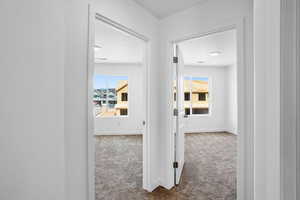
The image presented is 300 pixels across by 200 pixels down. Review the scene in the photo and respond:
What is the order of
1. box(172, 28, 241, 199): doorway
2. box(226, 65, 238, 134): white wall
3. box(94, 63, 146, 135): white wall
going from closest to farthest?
box(172, 28, 241, 199): doorway → box(94, 63, 146, 135): white wall → box(226, 65, 238, 134): white wall

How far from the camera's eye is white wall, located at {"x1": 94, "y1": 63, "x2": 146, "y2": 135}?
553cm

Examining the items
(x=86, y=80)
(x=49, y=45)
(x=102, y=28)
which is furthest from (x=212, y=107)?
(x=49, y=45)

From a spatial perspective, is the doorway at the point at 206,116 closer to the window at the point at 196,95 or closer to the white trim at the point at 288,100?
the window at the point at 196,95

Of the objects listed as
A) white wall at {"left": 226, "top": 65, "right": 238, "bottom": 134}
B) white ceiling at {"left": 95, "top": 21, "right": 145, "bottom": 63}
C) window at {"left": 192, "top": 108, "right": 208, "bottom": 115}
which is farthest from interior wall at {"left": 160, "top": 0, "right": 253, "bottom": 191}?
white wall at {"left": 226, "top": 65, "right": 238, "bottom": 134}

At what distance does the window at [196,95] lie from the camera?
19.5ft

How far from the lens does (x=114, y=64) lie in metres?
5.62

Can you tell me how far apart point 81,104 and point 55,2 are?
75cm

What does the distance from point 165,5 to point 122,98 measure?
166 inches

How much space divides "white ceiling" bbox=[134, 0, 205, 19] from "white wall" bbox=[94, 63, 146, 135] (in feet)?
11.7

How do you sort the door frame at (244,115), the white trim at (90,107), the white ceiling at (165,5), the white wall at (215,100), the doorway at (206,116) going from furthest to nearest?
the white wall at (215,100) < the doorway at (206,116) < the white ceiling at (165,5) < the door frame at (244,115) < the white trim at (90,107)

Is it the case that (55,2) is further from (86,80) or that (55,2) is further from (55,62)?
(86,80)

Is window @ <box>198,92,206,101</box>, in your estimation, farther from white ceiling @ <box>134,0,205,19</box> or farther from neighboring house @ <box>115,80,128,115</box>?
white ceiling @ <box>134,0,205,19</box>

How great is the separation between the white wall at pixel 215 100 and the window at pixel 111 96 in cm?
268

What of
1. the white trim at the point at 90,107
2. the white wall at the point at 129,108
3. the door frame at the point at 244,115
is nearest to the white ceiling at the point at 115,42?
the white wall at the point at 129,108
